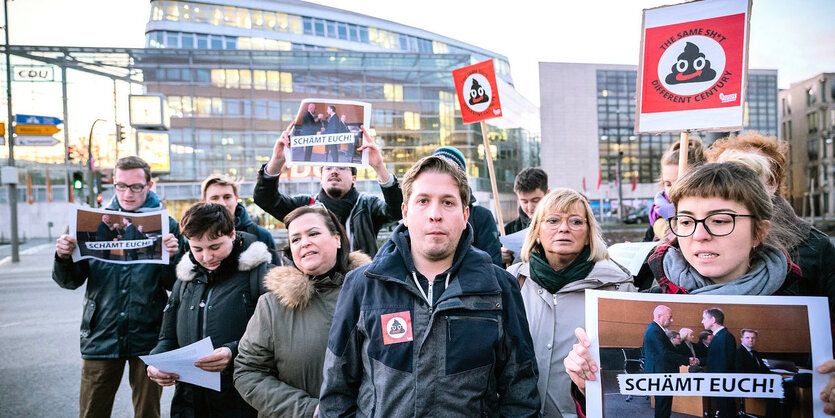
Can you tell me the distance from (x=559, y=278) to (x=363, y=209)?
7.23 ft

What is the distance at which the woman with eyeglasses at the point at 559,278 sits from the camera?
2508 mm

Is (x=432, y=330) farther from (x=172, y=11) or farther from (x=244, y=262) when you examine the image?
(x=172, y=11)

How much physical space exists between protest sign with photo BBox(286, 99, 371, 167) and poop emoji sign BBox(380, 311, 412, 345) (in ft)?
6.51

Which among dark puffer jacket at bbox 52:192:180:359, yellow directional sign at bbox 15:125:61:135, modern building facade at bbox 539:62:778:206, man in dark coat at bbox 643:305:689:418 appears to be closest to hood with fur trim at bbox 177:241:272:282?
dark puffer jacket at bbox 52:192:180:359

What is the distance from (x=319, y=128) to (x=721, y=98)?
9.72 ft

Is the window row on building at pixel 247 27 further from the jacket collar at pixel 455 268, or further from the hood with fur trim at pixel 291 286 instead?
the jacket collar at pixel 455 268

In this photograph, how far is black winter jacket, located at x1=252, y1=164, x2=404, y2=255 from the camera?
13.4 ft

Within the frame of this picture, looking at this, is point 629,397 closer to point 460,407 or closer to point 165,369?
point 460,407

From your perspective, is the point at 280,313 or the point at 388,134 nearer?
the point at 280,313

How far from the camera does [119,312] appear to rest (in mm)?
3602

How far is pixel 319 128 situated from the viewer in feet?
12.5

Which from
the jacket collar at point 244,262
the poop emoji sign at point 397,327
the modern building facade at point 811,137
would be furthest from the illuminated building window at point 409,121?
the modern building facade at point 811,137

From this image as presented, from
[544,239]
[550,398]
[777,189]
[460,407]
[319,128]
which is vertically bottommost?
[550,398]

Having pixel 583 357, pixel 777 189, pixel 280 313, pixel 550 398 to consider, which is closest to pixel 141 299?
pixel 280 313
